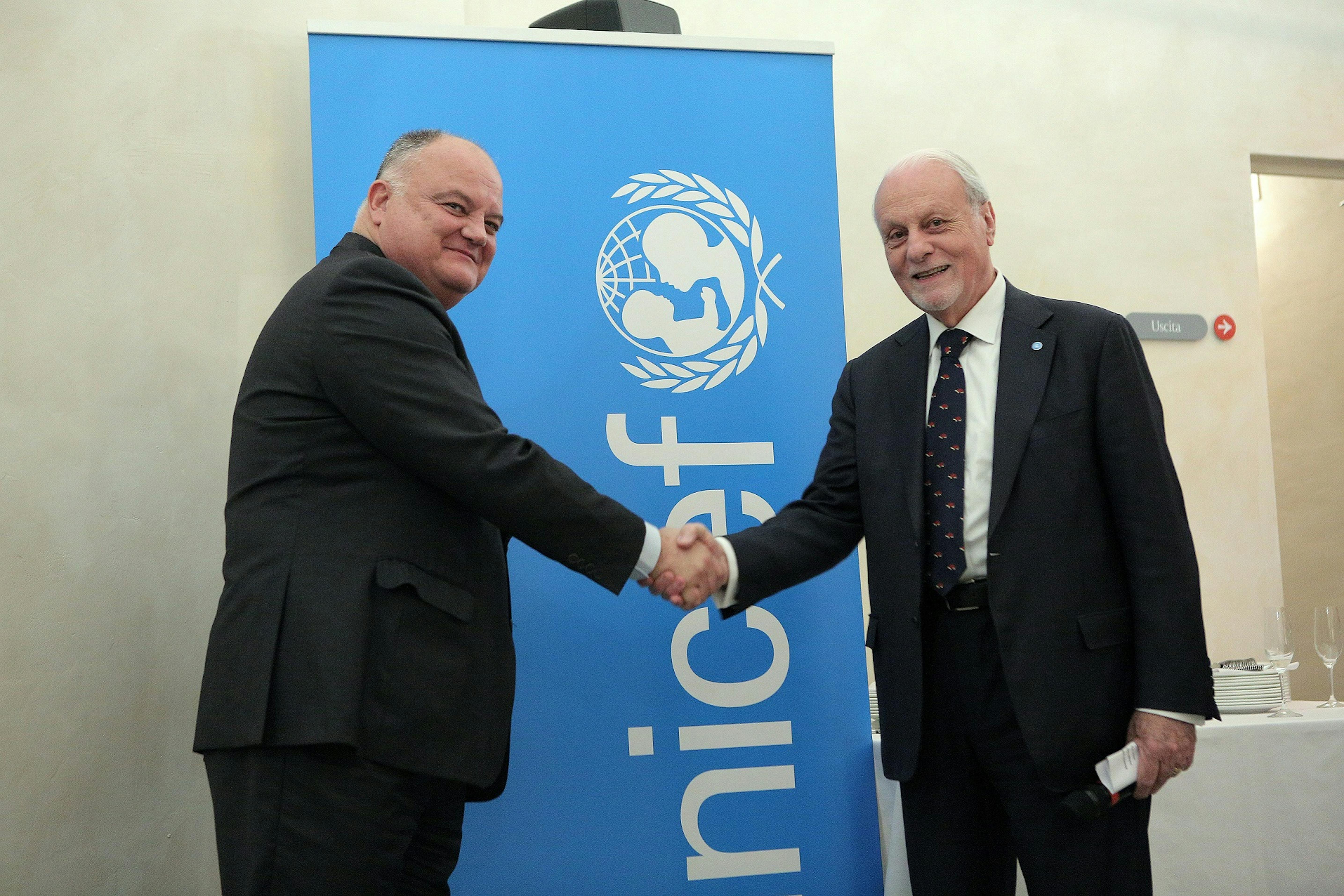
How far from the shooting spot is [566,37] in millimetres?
2627

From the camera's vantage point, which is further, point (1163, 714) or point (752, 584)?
point (752, 584)

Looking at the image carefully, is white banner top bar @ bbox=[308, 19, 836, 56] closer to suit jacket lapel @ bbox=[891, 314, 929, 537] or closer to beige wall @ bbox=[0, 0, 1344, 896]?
beige wall @ bbox=[0, 0, 1344, 896]

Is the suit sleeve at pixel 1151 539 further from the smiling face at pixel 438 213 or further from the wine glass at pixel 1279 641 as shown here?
the wine glass at pixel 1279 641

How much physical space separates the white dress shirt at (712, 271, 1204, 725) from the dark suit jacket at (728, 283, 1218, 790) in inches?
1.7

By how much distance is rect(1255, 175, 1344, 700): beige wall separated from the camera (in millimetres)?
5988

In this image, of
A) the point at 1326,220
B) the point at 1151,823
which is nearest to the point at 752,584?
the point at 1151,823

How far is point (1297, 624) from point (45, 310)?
22.5 ft

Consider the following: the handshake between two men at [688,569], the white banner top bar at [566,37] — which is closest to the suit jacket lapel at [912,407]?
the handshake between two men at [688,569]

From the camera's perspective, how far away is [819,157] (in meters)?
2.73

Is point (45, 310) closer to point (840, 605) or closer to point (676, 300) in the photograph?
point (676, 300)

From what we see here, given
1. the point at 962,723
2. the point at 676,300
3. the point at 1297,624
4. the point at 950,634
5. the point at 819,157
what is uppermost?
the point at 819,157

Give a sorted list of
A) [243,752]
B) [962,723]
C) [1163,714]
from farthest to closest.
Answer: [962,723] < [1163,714] < [243,752]

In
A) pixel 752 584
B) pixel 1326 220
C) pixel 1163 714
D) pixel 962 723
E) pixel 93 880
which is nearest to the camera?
pixel 1163 714

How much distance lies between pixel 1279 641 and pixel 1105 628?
1650mm
